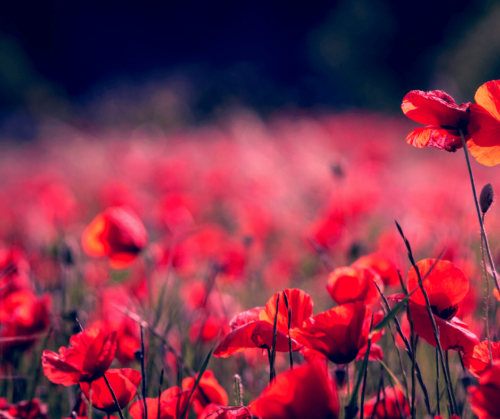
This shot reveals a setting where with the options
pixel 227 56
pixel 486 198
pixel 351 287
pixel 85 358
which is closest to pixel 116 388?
pixel 85 358

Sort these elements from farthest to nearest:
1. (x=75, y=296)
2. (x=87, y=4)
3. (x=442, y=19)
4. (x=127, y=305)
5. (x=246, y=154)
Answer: (x=87, y=4) → (x=442, y=19) → (x=246, y=154) → (x=75, y=296) → (x=127, y=305)

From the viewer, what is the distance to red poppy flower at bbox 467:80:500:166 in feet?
1.24

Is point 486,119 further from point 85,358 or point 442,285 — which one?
point 85,358

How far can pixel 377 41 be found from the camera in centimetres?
590

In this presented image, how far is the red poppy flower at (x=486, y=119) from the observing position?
14.8 inches

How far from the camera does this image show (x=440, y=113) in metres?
0.39

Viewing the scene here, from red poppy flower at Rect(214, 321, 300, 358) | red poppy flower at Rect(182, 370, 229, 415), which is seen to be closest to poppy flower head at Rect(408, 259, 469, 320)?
red poppy flower at Rect(214, 321, 300, 358)

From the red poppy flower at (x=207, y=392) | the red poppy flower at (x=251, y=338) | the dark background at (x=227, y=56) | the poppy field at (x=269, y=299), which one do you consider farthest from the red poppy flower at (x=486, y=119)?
the dark background at (x=227, y=56)

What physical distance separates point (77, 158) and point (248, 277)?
8.05 feet

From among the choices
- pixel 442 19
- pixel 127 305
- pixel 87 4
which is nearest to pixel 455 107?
pixel 127 305

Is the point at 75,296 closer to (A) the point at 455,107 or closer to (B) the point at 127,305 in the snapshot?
(B) the point at 127,305

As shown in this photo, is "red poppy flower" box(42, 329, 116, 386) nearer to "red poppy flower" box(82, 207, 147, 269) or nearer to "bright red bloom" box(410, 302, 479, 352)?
"bright red bloom" box(410, 302, 479, 352)

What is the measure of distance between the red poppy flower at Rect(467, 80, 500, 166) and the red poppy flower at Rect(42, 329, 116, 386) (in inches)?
15.8

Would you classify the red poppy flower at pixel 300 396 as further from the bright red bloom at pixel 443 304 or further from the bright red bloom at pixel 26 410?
the bright red bloom at pixel 26 410
